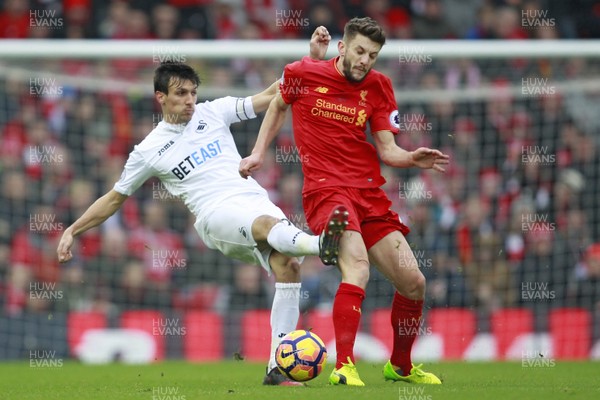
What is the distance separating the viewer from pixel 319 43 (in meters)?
8.11

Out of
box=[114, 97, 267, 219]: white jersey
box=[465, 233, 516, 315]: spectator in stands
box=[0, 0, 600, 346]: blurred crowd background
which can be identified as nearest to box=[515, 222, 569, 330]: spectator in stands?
box=[0, 0, 600, 346]: blurred crowd background

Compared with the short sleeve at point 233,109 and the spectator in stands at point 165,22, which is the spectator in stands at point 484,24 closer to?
the spectator in stands at point 165,22

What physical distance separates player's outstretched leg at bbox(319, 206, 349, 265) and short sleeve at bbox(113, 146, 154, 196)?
1.67 meters

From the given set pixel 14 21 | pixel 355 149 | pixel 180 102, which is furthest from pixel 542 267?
pixel 14 21

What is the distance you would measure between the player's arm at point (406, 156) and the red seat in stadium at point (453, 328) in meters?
5.17

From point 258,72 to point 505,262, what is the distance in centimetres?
380

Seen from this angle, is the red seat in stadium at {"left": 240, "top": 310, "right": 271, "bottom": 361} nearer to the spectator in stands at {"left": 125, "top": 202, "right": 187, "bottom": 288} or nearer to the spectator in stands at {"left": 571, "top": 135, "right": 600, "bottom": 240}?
the spectator in stands at {"left": 125, "top": 202, "right": 187, "bottom": 288}

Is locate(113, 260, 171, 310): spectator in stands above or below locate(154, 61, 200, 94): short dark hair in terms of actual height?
below

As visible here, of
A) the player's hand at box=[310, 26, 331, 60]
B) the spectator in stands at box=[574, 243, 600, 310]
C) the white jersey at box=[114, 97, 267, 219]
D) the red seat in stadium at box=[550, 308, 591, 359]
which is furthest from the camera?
the spectator in stands at box=[574, 243, 600, 310]

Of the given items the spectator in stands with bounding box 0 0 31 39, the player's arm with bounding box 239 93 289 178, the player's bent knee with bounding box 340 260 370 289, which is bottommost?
the player's bent knee with bounding box 340 260 370 289

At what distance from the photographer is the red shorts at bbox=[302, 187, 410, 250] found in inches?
302

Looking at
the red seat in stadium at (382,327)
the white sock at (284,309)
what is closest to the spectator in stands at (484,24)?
the red seat in stadium at (382,327)

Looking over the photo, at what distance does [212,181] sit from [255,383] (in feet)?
5.04

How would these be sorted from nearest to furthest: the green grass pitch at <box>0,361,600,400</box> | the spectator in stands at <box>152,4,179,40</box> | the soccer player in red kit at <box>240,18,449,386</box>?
1. the green grass pitch at <box>0,361,600,400</box>
2. the soccer player in red kit at <box>240,18,449,386</box>
3. the spectator in stands at <box>152,4,179,40</box>
